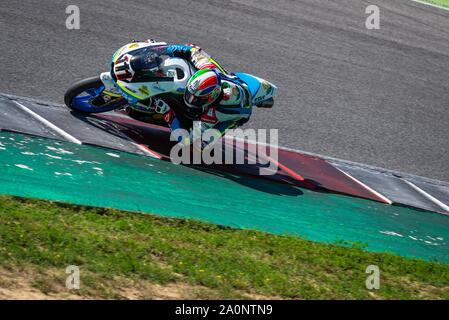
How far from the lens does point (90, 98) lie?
957 centimetres

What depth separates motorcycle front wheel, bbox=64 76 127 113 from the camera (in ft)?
30.5

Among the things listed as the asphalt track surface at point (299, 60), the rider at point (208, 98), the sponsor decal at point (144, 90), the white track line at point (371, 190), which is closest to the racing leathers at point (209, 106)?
the rider at point (208, 98)

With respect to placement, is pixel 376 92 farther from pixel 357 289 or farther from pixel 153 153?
pixel 357 289

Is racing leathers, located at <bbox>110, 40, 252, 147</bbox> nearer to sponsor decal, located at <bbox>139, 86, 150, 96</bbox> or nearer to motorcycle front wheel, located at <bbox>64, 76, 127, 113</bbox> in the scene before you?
sponsor decal, located at <bbox>139, 86, 150, 96</bbox>

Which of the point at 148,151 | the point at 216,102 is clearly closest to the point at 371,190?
the point at 216,102

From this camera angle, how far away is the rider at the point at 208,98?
8688mm

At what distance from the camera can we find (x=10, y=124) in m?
8.69

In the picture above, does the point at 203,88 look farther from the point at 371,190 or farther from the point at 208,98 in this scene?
the point at 371,190

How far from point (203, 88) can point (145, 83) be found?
31.5 inches

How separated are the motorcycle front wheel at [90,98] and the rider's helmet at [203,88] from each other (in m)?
1.07

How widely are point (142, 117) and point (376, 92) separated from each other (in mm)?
6096

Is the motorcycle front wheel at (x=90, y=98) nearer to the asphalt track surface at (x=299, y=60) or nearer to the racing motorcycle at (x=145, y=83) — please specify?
the racing motorcycle at (x=145, y=83)

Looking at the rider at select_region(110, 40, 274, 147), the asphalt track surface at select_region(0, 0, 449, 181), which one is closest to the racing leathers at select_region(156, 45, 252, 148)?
the rider at select_region(110, 40, 274, 147)
